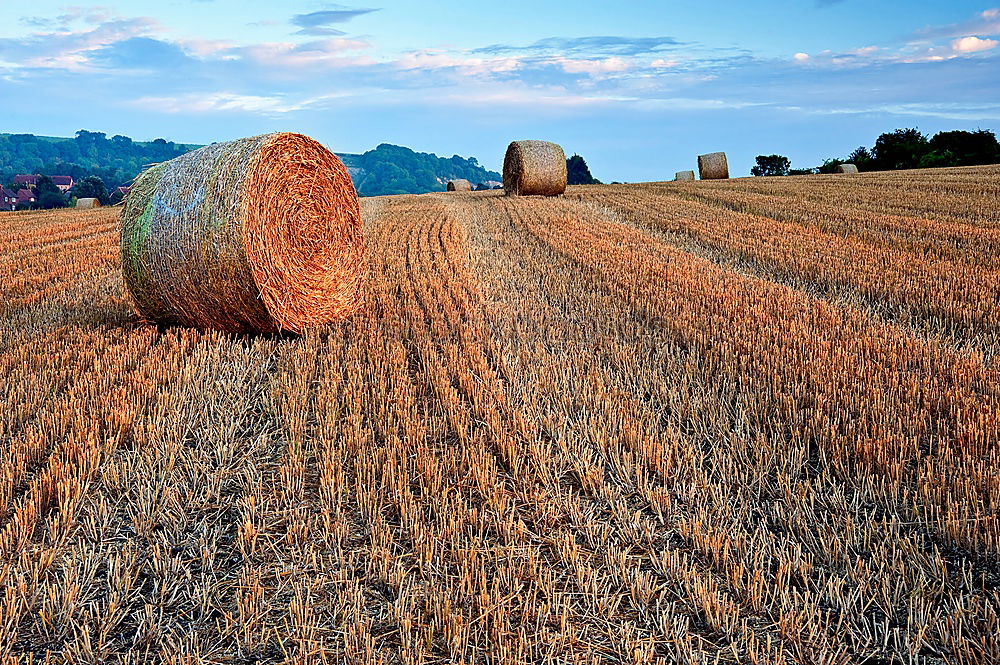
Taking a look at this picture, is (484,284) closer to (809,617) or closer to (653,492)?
(653,492)

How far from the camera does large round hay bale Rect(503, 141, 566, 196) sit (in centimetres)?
2111

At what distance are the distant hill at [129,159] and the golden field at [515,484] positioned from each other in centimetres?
10578

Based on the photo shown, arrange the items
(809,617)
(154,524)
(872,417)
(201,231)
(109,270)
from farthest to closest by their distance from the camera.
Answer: (109,270) < (201,231) < (872,417) < (154,524) < (809,617)

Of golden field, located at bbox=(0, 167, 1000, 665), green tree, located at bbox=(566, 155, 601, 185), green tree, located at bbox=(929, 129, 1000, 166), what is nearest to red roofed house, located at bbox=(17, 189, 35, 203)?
green tree, located at bbox=(566, 155, 601, 185)

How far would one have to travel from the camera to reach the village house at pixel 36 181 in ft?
260

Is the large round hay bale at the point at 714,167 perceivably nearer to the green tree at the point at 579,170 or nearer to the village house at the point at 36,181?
the green tree at the point at 579,170

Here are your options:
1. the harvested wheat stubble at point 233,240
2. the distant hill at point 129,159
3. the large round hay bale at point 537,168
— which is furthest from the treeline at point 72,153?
the harvested wheat stubble at point 233,240

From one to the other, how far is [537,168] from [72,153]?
5782 inches

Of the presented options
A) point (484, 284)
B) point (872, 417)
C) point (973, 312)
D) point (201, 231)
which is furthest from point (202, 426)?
point (973, 312)

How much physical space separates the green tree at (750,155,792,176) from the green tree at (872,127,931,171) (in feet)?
15.0

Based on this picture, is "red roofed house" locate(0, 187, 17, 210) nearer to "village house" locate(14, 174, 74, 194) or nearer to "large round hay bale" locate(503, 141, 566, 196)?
"village house" locate(14, 174, 74, 194)

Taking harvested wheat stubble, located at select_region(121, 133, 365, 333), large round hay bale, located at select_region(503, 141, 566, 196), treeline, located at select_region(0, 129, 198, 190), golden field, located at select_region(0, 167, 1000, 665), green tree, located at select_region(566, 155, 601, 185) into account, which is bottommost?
golden field, located at select_region(0, 167, 1000, 665)

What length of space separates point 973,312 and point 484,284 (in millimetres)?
4306

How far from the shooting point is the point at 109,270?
955 cm
